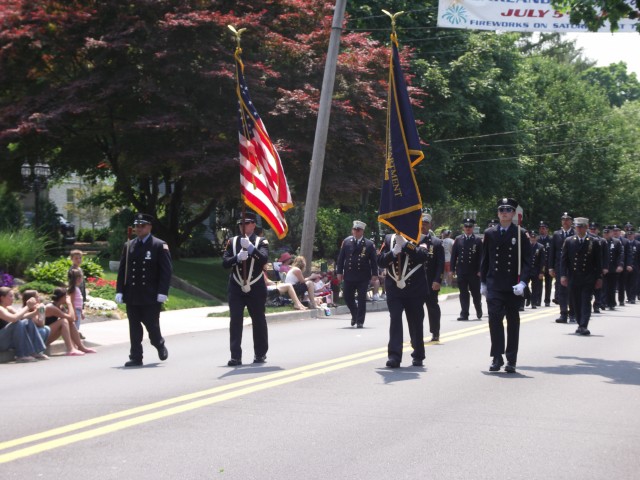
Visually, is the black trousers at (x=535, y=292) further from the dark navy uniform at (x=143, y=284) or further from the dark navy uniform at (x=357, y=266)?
the dark navy uniform at (x=143, y=284)

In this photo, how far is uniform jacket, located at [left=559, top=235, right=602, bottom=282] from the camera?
55.0ft

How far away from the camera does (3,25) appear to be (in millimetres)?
24797

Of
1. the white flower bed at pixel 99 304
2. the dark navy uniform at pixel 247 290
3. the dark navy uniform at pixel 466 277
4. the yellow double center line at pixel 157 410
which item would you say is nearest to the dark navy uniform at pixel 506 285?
the yellow double center line at pixel 157 410

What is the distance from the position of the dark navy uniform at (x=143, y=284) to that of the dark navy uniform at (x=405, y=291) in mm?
2846

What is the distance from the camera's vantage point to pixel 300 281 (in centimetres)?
2189

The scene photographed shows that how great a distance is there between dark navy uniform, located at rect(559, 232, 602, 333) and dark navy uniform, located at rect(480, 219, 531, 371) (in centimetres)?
538

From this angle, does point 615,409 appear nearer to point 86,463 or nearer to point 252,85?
point 86,463

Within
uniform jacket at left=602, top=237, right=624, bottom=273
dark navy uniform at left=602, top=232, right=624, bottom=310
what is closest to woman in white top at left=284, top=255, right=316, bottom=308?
dark navy uniform at left=602, top=232, right=624, bottom=310

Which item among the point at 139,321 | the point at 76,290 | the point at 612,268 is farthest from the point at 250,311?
the point at 612,268

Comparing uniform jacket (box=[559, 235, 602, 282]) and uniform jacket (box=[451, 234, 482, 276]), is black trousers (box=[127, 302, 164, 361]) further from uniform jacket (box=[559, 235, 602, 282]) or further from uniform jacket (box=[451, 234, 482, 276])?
uniform jacket (box=[451, 234, 482, 276])

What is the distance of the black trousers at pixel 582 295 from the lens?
16562 millimetres

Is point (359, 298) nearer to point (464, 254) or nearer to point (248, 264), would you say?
point (464, 254)

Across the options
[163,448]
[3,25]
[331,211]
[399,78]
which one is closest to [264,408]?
[163,448]

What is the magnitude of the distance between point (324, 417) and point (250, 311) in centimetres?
384
